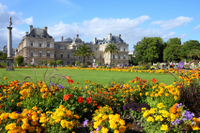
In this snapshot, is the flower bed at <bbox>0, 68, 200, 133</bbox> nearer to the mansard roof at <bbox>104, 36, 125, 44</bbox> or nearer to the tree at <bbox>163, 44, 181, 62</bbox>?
the tree at <bbox>163, 44, 181, 62</bbox>

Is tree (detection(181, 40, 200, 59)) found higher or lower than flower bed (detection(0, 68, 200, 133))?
higher

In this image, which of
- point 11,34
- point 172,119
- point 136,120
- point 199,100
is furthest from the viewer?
point 11,34

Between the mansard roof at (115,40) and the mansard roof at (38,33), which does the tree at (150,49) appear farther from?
the mansard roof at (38,33)

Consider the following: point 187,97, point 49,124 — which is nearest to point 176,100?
point 187,97

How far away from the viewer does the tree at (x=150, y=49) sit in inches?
1966

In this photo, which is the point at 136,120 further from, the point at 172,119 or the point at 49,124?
the point at 49,124

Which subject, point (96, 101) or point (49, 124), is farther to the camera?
point (96, 101)

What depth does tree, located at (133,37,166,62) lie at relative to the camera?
1966 inches

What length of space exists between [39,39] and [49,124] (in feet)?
175

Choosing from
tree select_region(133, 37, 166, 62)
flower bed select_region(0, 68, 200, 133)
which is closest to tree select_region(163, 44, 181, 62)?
tree select_region(133, 37, 166, 62)

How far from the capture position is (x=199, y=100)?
3.45 meters

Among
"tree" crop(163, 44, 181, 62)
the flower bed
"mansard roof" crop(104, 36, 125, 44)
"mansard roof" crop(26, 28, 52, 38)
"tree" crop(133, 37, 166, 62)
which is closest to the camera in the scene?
the flower bed

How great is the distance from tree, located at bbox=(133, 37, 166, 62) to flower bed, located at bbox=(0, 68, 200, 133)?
48.1 m

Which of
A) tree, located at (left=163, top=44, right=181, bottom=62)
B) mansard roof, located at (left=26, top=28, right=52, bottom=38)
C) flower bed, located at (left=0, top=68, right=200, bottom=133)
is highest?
mansard roof, located at (left=26, top=28, right=52, bottom=38)
